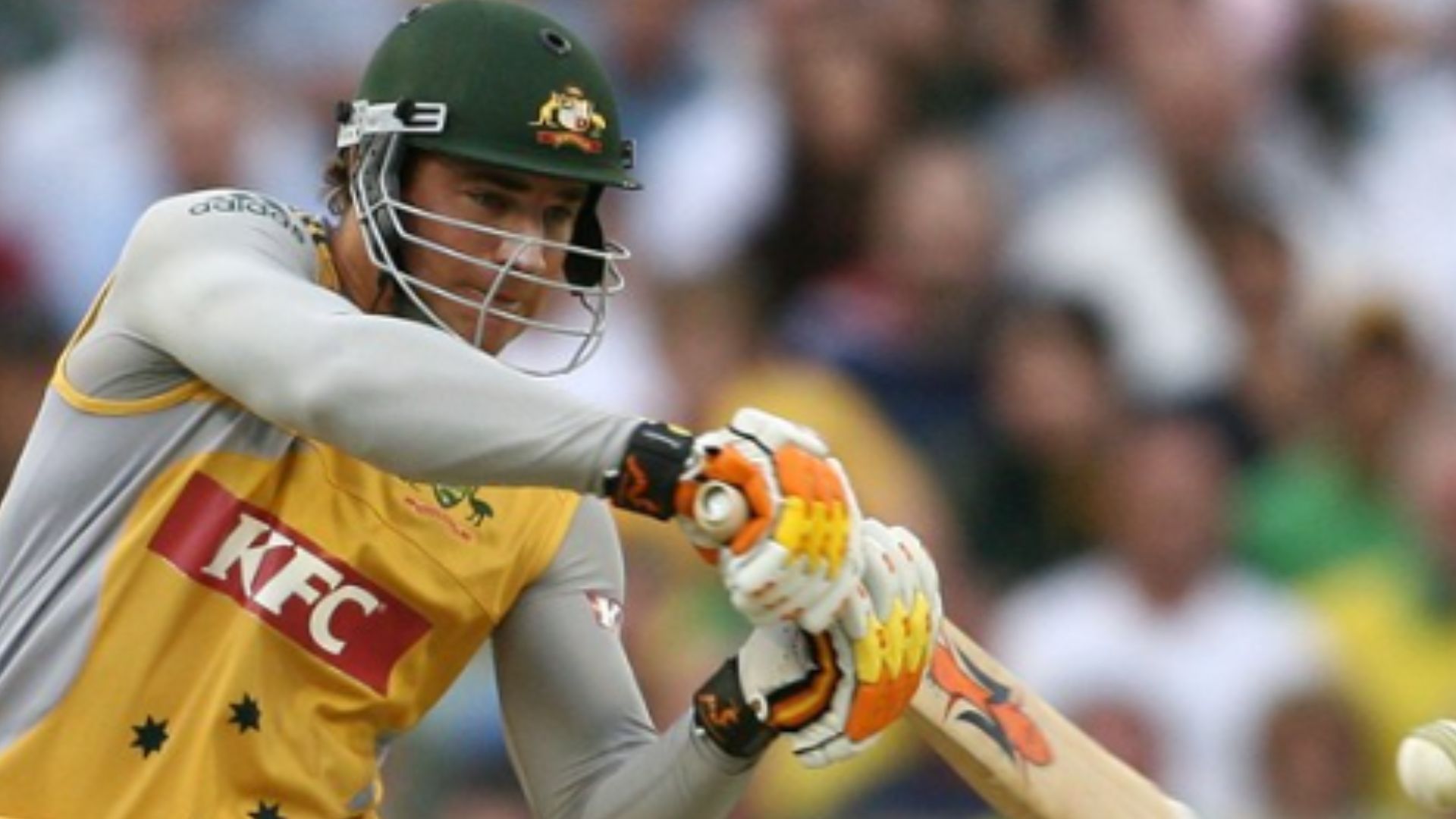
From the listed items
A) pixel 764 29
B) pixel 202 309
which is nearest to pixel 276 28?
pixel 764 29

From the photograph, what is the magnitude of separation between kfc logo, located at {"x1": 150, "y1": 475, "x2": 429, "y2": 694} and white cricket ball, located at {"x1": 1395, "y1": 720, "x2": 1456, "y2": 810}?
1.32 m

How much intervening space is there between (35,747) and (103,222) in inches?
140

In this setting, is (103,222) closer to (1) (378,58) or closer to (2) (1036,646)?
(2) (1036,646)

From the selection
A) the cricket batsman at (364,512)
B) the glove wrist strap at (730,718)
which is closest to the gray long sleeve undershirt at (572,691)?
the cricket batsman at (364,512)

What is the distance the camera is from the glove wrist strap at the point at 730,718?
364 centimetres

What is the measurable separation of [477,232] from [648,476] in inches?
25.3

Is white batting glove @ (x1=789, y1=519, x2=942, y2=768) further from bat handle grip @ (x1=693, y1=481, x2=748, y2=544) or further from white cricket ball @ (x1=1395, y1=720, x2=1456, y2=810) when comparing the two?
white cricket ball @ (x1=1395, y1=720, x2=1456, y2=810)

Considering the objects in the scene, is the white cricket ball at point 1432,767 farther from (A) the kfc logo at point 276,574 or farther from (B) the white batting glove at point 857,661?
(A) the kfc logo at point 276,574

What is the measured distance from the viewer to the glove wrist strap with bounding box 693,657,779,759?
12.0 ft

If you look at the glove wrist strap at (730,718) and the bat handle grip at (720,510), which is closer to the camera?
the bat handle grip at (720,510)

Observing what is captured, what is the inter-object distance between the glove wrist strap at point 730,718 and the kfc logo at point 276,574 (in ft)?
1.33

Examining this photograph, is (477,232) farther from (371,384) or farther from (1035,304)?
(1035,304)

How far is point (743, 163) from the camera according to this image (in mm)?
6918

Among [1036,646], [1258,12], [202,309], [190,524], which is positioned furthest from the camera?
[1258,12]
